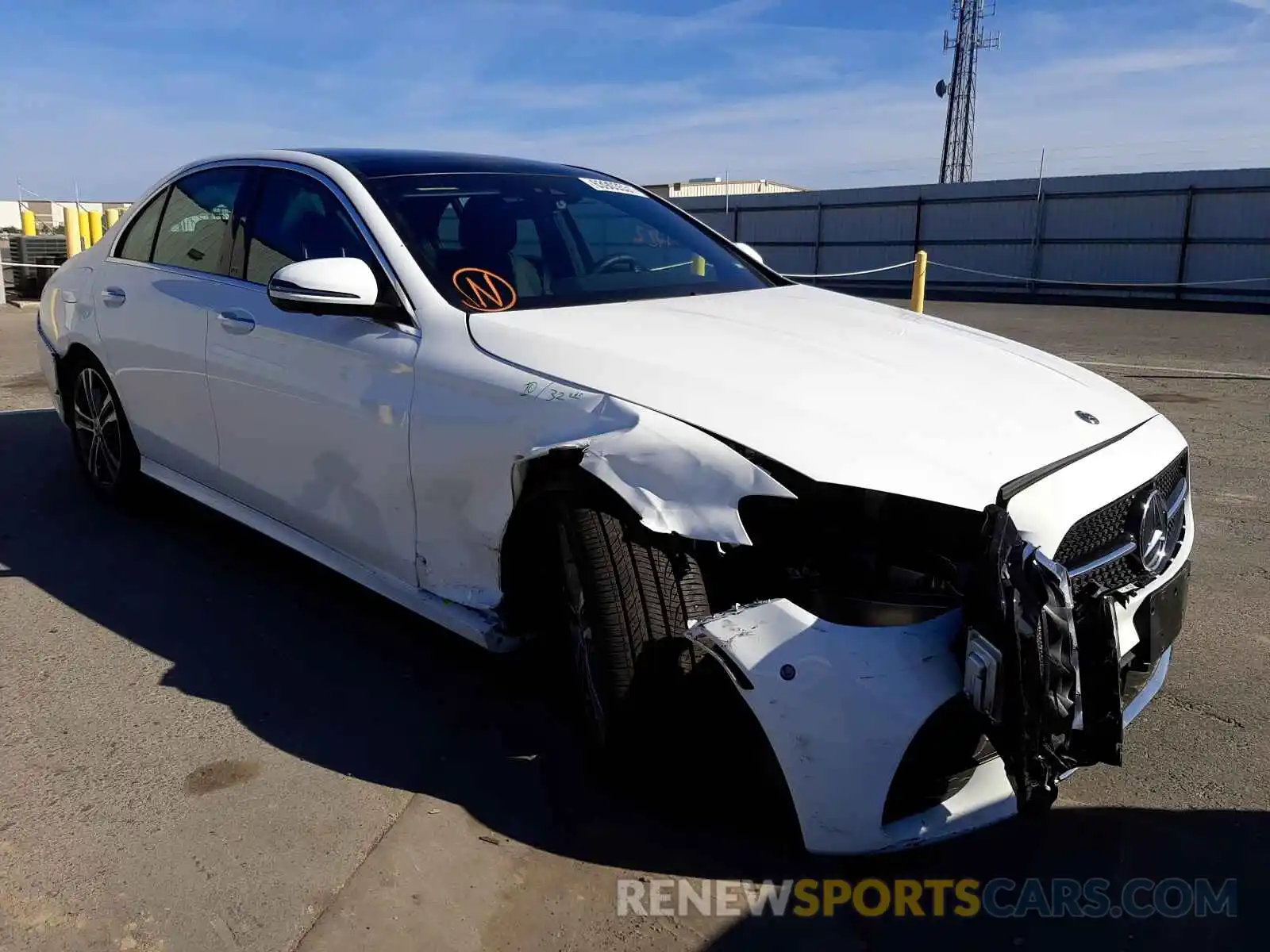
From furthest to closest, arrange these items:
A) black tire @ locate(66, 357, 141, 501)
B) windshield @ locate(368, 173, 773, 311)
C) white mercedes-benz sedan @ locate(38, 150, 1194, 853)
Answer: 1. black tire @ locate(66, 357, 141, 501)
2. windshield @ locate(368, 173, 773, 311)
3. white mercedes-benz sedan @ locate(38, 150, 1194, 853)

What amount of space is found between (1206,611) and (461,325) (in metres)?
2.87

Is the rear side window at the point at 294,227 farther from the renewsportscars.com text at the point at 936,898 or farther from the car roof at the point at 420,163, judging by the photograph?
the renewsportscars.com text at the point at 936,898

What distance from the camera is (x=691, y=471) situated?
89.1 inches

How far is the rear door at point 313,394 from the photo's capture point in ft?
9.90

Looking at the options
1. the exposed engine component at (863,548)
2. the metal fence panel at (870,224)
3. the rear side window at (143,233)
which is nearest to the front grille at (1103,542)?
the exposed engine component at (863,548)

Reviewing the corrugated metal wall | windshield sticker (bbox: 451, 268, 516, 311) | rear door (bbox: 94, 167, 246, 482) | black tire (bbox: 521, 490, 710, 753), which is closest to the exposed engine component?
A: black tire (bbox: 521, 490, 710, 753)

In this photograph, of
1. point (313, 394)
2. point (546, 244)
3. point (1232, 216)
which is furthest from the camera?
point (1232, 216)

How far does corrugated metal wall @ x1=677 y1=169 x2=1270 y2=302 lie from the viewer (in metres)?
22.3

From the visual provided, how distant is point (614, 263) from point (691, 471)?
1490mm

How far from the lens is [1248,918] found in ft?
7.23

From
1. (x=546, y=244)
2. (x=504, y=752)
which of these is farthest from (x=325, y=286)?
(x=504, y=752)

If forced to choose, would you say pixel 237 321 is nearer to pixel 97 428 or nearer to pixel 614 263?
pixel 614 263

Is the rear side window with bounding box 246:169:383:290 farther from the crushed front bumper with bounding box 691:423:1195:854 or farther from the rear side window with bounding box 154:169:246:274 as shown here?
the crushed front bumper with bounding box 691:423:1195:854

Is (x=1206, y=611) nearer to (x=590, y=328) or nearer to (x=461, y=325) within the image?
(x=590, y=328)
